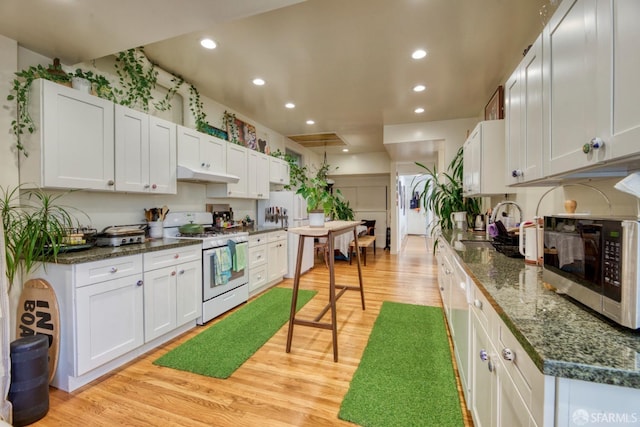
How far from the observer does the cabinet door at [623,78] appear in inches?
31.1

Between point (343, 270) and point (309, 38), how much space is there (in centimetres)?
397

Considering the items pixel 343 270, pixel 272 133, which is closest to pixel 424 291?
pixel 343 270

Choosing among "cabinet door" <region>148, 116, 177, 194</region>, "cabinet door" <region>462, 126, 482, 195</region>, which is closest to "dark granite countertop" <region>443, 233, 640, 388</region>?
"cabinet door" <region>462, 126, 482, 195</region>

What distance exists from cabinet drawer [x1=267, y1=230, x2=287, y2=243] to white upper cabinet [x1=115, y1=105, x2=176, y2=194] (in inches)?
63.0

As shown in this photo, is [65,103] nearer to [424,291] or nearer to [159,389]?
[159,389]

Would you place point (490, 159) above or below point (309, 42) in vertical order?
below

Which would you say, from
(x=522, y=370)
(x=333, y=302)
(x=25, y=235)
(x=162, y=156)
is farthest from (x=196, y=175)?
(x=522, y=370)

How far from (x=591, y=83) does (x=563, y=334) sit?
86cm

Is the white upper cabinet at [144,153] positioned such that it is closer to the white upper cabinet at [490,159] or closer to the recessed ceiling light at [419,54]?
the recessed ceiling light at [419,54]

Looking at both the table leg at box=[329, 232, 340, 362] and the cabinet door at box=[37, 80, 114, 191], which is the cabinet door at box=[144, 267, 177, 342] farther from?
the table leg at box=[329, 232, 340, 362]

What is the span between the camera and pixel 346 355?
2348mm

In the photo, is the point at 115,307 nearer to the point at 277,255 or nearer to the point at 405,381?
the point at 405,381

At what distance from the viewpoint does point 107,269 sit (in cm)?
203

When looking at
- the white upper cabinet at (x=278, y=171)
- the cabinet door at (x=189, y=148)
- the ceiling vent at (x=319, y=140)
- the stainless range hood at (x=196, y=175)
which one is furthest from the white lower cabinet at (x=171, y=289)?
the ceiling vent at (x=319, y=140)
